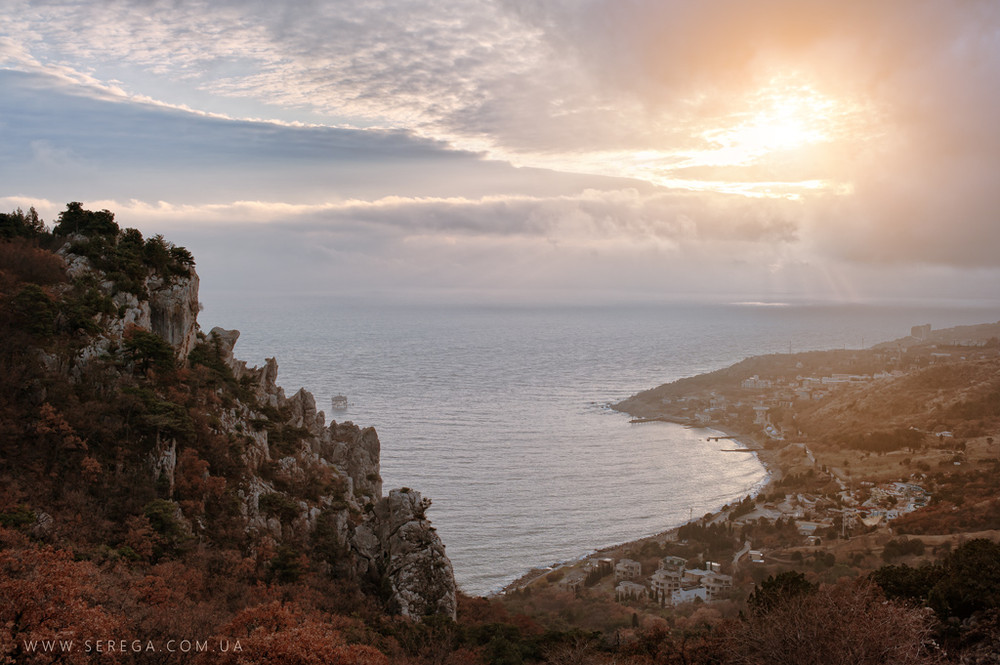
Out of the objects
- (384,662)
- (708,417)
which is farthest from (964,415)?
(384,662)

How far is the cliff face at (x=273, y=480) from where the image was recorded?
22.3m

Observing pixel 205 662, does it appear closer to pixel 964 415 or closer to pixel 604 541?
pixel 604 541

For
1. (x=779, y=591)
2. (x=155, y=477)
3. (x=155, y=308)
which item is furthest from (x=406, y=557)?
(x=155, y=308)

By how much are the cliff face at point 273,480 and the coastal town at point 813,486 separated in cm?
1314

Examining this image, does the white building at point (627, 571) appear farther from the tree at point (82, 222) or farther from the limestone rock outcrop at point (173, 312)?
the tree at point (82, 222)

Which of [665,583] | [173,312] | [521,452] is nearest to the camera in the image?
[173,312]

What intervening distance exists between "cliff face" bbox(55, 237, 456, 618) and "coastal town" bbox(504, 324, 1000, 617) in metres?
13.1

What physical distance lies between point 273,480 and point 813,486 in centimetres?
5035

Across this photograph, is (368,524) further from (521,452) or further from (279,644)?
(521,452)

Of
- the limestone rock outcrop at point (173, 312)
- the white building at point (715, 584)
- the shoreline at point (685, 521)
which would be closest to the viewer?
the limestone rock outcrop at point (173, 312)

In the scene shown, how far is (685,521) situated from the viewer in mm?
52094

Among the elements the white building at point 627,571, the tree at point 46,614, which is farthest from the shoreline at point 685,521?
the tree at point 46,614

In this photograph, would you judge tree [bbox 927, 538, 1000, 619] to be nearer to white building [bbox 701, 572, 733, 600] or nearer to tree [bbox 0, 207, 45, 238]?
white building [bbox 701, 572, 733, 600]

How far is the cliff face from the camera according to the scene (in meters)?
22.3
